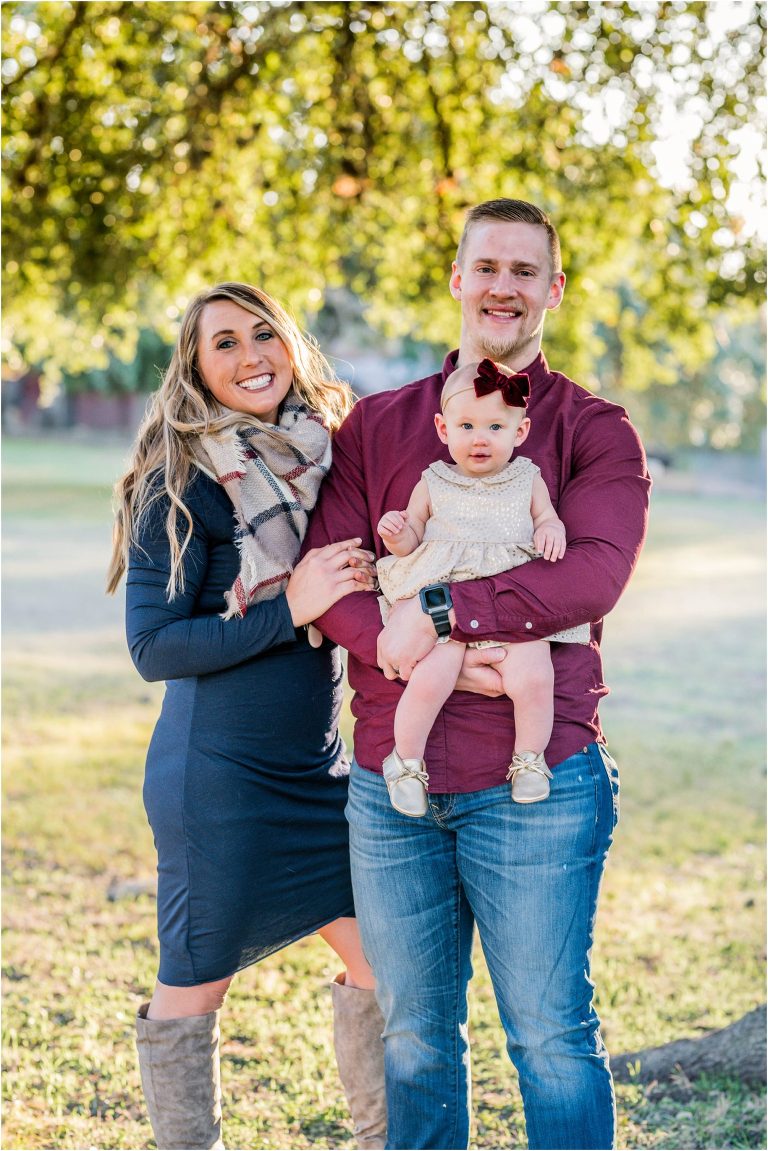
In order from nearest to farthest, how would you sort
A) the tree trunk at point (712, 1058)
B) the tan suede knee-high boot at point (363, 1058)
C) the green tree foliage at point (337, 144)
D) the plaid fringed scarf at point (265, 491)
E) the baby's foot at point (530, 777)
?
the baby's foot at point (530, 777)
the plaid fringed scarf at point (265, 491)
the tan suede knee-high boot at point (363, 1058)
the tree trunk at point (712, 1058)
the green tree foliage at point (337, 144)

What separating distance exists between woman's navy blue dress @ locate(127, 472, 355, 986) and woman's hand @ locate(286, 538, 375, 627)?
5 cm

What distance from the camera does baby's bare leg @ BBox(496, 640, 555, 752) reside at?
242cm

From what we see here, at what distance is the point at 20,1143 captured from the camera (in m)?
3.50

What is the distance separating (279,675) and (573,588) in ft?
2.65

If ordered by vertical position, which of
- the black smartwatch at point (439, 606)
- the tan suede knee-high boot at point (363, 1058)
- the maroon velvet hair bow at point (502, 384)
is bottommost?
the tan suede knee-high boot at point (363, 1058)

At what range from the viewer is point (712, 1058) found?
12.8 ft

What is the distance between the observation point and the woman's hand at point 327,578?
2639mm

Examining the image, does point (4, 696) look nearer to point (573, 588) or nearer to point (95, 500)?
point (573, 588)

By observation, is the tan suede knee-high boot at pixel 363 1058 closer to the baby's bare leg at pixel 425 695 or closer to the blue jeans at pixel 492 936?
the blue jeans at pixel 492 936

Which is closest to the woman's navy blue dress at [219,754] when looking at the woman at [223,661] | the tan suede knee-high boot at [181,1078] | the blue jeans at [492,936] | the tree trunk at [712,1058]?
the woman at [223,661]

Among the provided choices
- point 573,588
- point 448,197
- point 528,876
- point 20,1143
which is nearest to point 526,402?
point 573,588

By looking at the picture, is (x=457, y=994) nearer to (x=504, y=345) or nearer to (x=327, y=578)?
(x=327, y=578)

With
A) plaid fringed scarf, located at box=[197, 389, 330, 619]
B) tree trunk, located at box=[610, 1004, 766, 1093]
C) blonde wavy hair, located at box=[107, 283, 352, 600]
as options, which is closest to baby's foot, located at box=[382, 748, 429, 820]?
plaid fringed scarf, located at box=[197, 389, 330, 619]

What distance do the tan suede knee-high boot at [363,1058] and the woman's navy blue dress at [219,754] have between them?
0.28m
